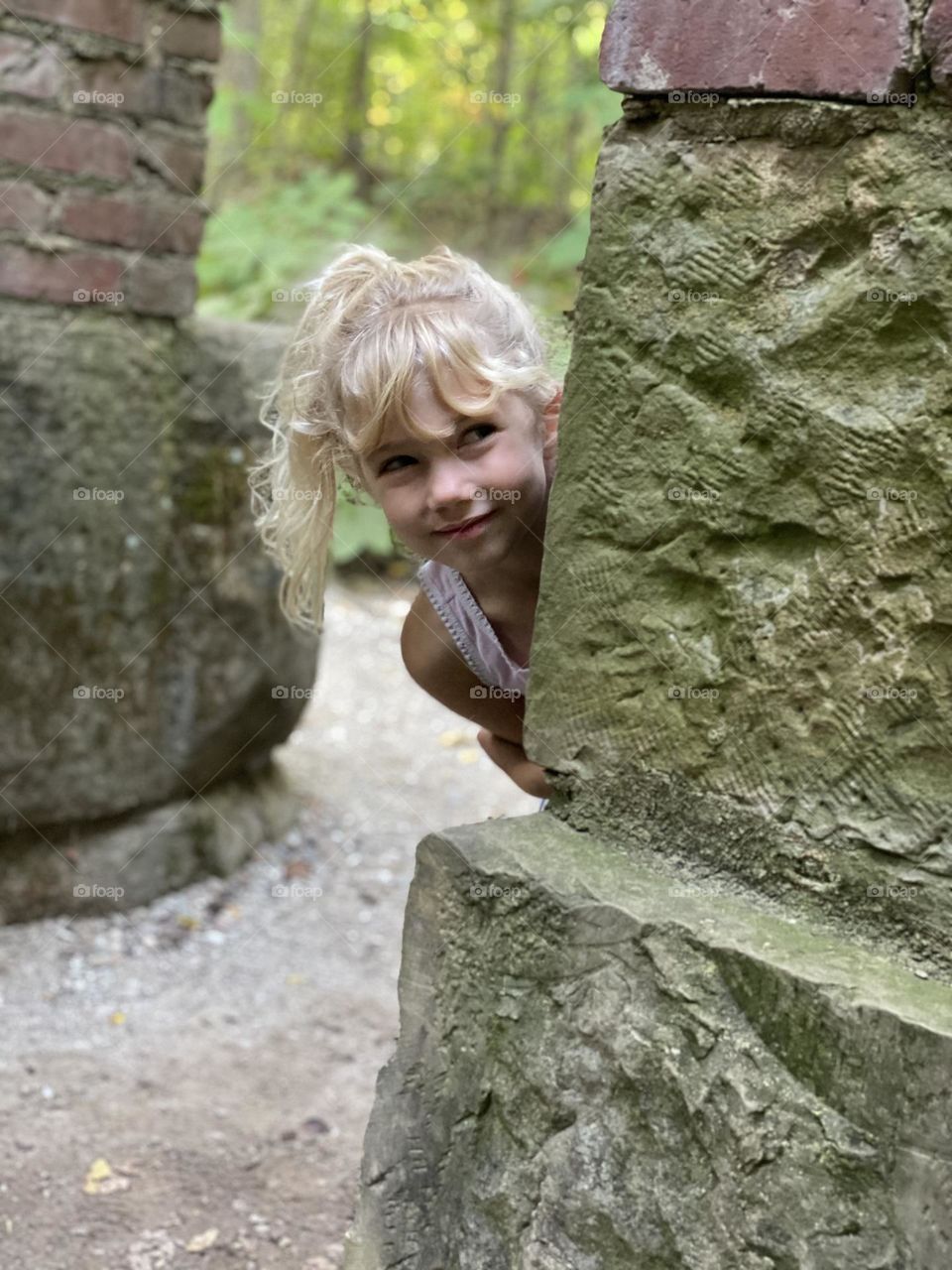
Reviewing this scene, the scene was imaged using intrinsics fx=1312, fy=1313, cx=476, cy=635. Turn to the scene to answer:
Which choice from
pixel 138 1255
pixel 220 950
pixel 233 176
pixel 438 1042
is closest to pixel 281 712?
pixel 220 950

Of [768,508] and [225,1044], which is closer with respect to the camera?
[768,508]

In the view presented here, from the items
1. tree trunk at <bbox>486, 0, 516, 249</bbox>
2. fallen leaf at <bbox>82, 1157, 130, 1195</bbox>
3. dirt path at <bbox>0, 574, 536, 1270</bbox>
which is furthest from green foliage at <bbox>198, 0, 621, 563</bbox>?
fallen leaf at <bbox>82, 1157, 130, 1195</bbox>

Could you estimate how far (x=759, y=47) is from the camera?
112 centimetres

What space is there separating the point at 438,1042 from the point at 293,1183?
3.69 ft

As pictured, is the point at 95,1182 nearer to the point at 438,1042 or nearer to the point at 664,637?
the point at 438,1042

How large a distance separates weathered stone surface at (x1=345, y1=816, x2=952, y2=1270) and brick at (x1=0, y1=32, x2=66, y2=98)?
222cm

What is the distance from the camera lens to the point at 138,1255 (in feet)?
6.42
